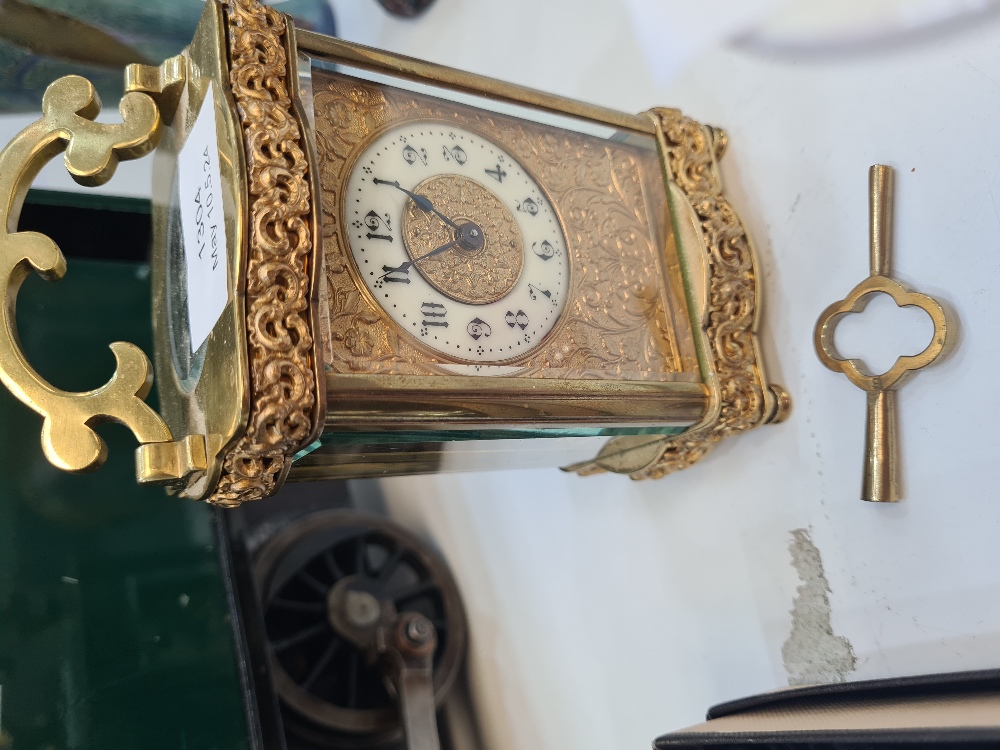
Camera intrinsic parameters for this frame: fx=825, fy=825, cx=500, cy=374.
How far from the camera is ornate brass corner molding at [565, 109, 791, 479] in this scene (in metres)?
0.94

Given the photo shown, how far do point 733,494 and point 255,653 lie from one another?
725 mm

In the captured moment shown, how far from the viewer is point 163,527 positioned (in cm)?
126

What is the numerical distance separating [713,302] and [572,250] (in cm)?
18

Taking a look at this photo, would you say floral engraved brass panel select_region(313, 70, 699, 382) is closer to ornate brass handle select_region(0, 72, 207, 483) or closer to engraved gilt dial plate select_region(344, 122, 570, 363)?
engraved gilt dial plate select_region(344, 122, 570, 363)

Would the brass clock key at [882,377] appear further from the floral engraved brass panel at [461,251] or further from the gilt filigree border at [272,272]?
the gilt filigree border at [272,272]

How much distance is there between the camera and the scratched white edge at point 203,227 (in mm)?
724

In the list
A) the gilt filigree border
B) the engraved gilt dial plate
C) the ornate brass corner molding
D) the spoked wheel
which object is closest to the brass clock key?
the ornate brass corner molding

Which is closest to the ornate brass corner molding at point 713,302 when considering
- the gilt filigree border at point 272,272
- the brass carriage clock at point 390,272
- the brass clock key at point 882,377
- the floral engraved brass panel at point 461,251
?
the brass carriage clock at point 390,272

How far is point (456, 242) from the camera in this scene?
84cm

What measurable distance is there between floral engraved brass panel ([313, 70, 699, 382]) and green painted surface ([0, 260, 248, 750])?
68cm

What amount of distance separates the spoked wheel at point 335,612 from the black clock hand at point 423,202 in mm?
776

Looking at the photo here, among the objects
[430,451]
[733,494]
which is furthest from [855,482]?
[430,451]

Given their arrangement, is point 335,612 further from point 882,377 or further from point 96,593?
point 882,377

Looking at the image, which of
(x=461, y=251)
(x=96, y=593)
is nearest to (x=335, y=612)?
(x=96, y=593)
